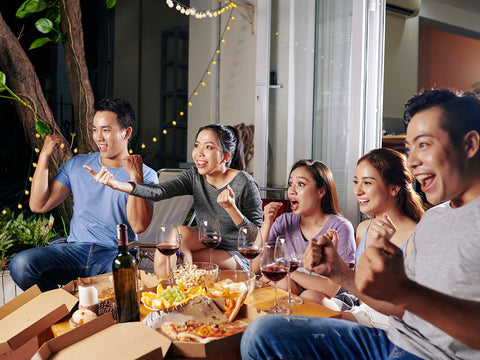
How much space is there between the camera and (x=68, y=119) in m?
5.17

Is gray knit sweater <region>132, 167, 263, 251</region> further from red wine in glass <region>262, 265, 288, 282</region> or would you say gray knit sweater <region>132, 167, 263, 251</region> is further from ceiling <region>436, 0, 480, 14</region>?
ceiling <region>436, 0, 480, 14</region>

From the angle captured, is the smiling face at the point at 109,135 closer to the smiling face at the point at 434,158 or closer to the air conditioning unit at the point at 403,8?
the smiling face at the point at 434,158

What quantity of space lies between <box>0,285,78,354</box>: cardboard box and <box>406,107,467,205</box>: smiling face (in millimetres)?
1089

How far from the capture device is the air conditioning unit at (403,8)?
469 centimetres

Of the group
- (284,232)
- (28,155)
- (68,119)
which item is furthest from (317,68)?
(28,155)

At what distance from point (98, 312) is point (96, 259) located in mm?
940

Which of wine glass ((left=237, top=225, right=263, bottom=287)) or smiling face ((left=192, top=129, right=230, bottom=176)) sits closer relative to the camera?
wine glass ((left=237, top=225, right=263, bottom=287))

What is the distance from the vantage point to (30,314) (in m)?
1.33

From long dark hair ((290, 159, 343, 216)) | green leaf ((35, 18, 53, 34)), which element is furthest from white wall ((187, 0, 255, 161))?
long dark hair ((290, 159, 343, 216))

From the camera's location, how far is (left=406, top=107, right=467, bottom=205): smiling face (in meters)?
1.11

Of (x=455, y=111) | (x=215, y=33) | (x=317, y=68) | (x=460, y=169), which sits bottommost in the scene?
(x=460, y=169)

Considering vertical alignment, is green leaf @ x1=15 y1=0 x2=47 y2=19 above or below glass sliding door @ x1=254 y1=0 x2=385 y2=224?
above

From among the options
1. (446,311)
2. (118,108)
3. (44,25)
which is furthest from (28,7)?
(446,311)

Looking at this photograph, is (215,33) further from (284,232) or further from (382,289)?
(382,289)
